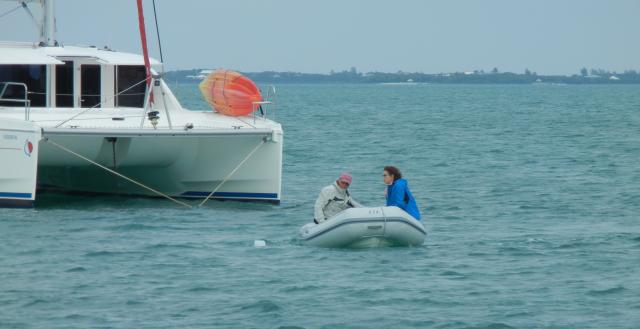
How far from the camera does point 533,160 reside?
108 feet

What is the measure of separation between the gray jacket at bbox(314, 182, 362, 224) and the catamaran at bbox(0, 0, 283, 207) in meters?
2.94

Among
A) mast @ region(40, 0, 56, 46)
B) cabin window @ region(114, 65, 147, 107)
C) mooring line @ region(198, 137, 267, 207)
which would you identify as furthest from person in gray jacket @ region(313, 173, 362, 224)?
mast @ region(40, 0, 56, 46)

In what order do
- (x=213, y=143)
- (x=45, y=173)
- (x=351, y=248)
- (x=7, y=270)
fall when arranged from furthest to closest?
(x=45, y=173) → (x=213, y=143) → (x=351, y=248) → (x=7, y=270)

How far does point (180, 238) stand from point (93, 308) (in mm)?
4516

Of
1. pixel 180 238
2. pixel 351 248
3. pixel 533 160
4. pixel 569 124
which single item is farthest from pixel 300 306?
pixel 569 124

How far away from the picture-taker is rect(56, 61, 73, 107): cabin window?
822 inches

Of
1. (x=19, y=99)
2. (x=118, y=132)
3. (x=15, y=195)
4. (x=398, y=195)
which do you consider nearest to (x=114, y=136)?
(x=118, y=132)

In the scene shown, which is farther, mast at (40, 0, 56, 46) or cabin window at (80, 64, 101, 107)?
mast at (40, 0, 56, 46)

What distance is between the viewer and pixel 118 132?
18.4 meters

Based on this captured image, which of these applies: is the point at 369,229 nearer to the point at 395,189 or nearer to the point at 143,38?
the point at 395,189

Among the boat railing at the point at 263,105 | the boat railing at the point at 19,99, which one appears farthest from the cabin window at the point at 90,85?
the boat railing at the point at 263,105

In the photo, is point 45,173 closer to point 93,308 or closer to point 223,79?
point 223,79

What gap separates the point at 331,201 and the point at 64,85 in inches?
241

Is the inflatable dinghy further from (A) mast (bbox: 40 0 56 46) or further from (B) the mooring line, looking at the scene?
(A) mast (bbox: 40 0 56 46)
